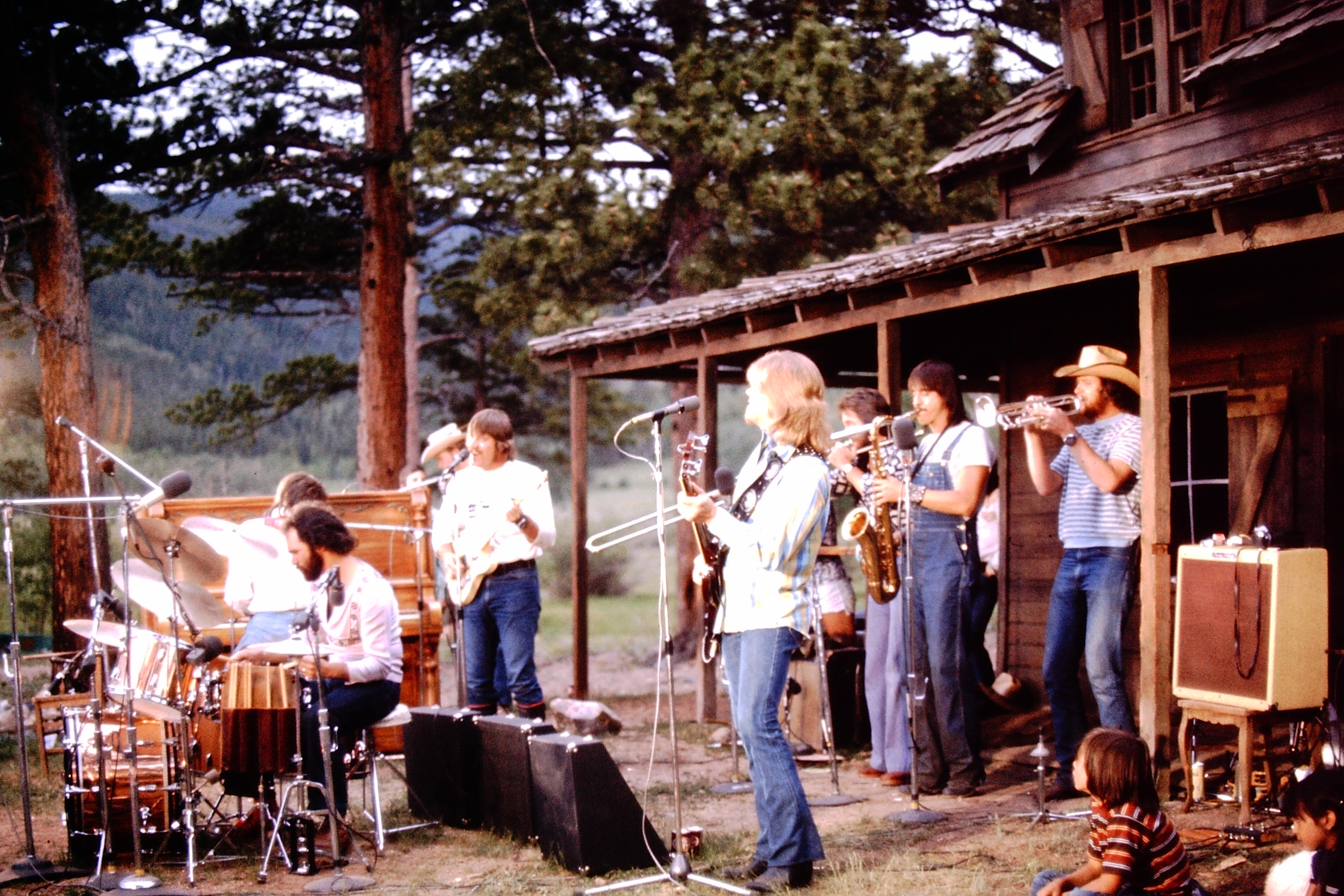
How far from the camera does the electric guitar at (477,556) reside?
8086 millimetres

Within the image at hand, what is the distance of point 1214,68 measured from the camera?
920 centimetres

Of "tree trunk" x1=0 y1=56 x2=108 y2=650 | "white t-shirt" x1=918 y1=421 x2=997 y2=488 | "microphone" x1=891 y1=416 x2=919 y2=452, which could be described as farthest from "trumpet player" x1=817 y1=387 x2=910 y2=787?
"tree trunk" x1=0 y1=56 x2=108 y2=650

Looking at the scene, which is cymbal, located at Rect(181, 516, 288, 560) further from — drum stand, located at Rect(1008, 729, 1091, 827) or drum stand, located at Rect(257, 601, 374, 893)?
drum stand, located at Rect(1008, 729, 1091, 827)

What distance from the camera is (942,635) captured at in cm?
734

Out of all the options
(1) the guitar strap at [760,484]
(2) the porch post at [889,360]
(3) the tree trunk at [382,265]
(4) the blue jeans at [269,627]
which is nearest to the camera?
(1) the guitar strap at [760,484]

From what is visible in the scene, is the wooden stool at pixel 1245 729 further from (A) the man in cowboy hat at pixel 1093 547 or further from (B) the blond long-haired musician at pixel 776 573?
(B) the blond long-haired musician at pixel 776 573

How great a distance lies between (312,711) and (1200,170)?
231 inches

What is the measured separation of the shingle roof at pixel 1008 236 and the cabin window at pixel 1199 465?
75.1 inches

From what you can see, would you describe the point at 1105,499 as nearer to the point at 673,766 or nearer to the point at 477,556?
the point at 673,766

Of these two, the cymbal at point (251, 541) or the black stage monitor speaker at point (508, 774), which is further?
the cymbal at point (251, 541)

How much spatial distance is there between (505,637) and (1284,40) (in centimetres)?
645

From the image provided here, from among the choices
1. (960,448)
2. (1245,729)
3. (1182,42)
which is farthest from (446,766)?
(1182,42)

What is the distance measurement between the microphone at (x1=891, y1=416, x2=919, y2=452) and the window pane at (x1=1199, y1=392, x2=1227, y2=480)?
13.2 ft

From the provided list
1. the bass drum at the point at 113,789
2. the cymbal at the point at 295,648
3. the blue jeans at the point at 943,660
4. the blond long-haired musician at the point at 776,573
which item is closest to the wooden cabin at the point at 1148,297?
the blue jeans at the point at 943,660
